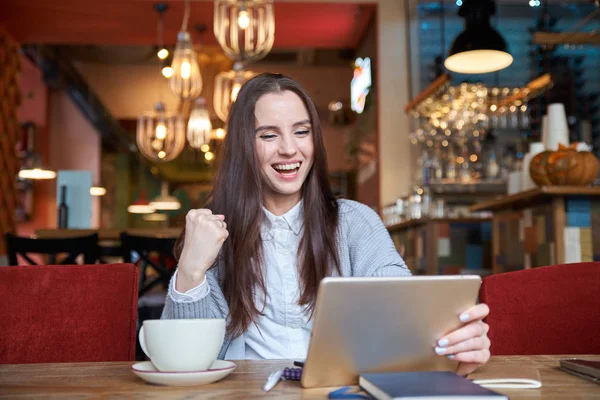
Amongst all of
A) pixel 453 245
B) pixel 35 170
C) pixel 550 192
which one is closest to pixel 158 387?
pixel 550 192

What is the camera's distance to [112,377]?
33.9 inches

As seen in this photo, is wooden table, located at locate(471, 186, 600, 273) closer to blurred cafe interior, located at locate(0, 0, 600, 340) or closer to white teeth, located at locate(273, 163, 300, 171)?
blurred cafe interior, located at locate(0, 0, 600, 340)

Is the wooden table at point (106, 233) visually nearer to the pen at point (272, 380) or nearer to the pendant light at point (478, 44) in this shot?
the pendant light at point (478, 44)

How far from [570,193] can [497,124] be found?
3346 mm

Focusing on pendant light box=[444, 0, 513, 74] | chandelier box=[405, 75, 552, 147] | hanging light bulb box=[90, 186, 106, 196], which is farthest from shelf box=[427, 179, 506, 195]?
hanging light bulb box=[90, 186, 106, 196]

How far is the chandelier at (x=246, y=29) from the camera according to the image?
388cm

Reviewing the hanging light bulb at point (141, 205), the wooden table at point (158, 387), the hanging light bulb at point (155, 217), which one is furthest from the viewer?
the hanging light bulb at point (155, 217)

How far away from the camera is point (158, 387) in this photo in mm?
786

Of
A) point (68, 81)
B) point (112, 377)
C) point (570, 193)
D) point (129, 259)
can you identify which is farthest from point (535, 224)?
point (68, 81)

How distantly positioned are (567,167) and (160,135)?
145 inches

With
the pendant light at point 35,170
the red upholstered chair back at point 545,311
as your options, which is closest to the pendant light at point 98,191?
the pendant light at point 35,170

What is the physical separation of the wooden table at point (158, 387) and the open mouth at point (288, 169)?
1.68ft

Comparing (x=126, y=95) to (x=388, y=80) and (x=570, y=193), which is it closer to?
(x=388, y=80)

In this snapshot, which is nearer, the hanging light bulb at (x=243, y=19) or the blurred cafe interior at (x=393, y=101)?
the blurred cafe interior at (x=393, y=101)
